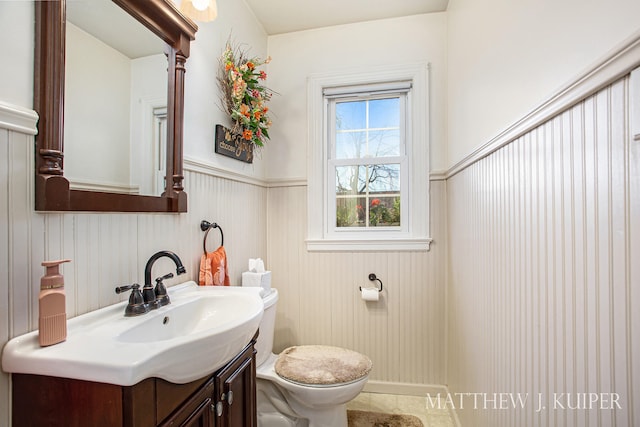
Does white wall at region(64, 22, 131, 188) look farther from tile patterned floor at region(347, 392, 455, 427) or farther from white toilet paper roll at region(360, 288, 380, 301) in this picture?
tile patterned floor at region(347, 392, 455, 427)

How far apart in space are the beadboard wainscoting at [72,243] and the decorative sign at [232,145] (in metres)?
0.21

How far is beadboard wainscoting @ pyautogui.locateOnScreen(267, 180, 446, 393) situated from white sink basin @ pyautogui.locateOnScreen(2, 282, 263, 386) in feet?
3.56

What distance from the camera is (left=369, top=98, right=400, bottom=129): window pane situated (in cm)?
211

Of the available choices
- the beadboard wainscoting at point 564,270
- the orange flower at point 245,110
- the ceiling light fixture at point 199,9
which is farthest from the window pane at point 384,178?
the ceiling light fixture at point 199,9

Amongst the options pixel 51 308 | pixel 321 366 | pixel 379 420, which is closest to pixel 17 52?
pixel 51 308

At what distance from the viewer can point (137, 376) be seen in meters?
0.60

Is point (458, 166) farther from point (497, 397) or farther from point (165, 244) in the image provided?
point (165, 244)

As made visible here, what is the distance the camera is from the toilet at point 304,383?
1373mm

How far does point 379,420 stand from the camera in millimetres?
1727

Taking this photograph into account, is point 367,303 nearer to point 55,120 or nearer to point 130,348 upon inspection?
point 130,348

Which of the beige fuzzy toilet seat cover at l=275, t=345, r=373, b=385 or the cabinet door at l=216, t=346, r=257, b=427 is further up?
the cabinet door at l=216, t=346, r=257, b=427

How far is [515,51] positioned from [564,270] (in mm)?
755

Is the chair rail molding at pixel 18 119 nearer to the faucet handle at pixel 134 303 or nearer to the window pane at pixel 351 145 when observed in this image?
the faucet handle at pixel 134 303

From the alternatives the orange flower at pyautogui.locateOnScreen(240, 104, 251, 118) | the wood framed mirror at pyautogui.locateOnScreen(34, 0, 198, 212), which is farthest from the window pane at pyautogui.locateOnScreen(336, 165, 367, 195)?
the wood framed mirror at pyautogui.locateOnScreen(34, 0, 198, 212)
